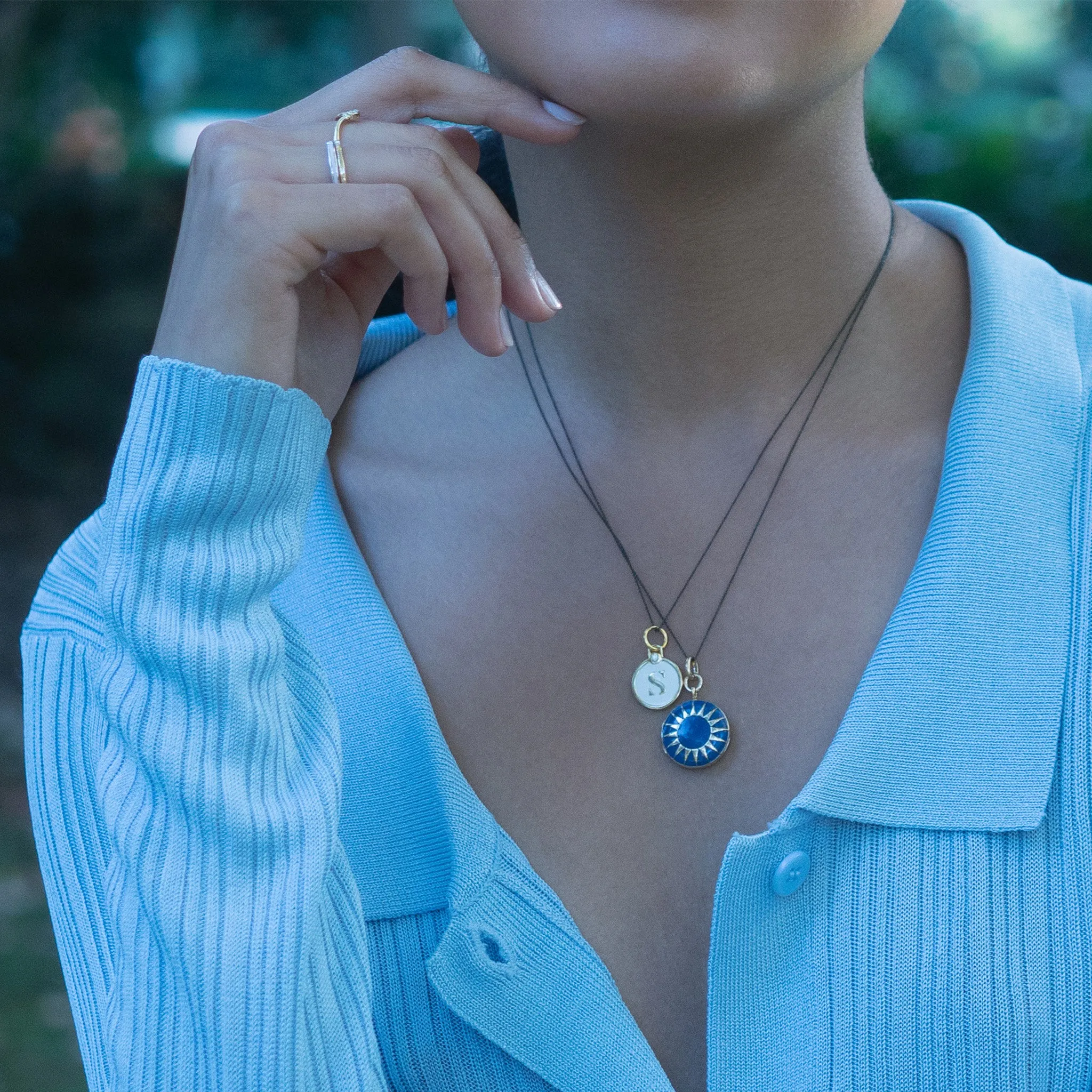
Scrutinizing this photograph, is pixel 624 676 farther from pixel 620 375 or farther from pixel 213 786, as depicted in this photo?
pixel 213 786

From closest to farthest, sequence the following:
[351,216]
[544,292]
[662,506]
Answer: [351,216], [544,292], [662,506]

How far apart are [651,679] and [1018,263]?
28.0 inches

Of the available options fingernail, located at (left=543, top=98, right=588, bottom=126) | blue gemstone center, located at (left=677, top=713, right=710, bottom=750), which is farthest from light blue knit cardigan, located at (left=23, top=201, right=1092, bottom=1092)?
fingernail, located at (left=543, top=98, right=588, bottom=126)

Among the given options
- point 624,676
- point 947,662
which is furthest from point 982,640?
point 624,676

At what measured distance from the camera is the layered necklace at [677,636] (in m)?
1.50

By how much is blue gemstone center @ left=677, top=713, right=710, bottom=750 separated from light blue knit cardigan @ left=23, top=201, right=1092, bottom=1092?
0.17 metres

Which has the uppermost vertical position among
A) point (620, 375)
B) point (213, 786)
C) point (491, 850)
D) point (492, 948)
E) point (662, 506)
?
point (620, 375)

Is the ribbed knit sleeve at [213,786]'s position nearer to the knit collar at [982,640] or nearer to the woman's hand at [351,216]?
the woman's hand at [351,216]

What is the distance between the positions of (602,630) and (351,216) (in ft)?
1.92

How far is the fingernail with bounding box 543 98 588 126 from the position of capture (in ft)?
4.65

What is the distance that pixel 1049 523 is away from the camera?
1.43 meters

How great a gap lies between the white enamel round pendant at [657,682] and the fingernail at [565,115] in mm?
629

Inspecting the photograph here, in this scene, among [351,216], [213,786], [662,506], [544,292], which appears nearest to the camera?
[213,786]

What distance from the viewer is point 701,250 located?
62.4 inches
